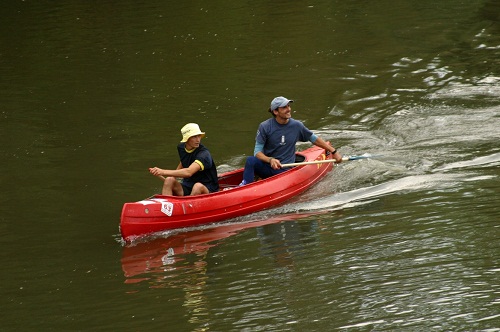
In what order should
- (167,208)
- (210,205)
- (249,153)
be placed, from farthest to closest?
(249,153) < (210,205) < (167,208)

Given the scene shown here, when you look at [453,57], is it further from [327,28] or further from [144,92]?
[144,92]

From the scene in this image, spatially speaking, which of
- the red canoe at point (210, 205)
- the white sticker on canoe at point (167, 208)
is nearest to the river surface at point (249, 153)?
the red canoe at point (210, 205)

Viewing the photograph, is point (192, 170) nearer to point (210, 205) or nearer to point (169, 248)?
point (210, 205)

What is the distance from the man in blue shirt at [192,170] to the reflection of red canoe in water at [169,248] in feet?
2.15

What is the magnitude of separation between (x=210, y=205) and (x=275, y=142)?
1.57 m

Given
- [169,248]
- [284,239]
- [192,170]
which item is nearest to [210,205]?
[192,170]

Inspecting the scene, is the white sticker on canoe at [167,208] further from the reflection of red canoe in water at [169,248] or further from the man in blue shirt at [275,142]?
the man in blue shirt at [275,142]

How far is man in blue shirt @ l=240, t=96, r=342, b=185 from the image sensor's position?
1242cm

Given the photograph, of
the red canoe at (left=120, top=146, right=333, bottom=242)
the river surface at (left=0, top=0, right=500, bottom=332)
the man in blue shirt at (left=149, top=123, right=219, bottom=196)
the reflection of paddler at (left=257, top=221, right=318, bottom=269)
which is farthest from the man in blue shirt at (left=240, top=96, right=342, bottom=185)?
the reflection of paddler at (left=257, top=221, right=318, bottom=269)

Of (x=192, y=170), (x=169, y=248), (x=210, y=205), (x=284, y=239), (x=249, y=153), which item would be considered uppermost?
(x=249, y=153)

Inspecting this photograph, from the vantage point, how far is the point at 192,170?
11391 millimetres

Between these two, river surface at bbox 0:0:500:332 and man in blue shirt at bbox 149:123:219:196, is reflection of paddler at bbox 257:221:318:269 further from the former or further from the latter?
man in blue shirt at bbox 149:123:219:196

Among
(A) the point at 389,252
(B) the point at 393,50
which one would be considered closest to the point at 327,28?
(B) the point at 393,50

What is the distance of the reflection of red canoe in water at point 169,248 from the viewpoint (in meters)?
9.88
